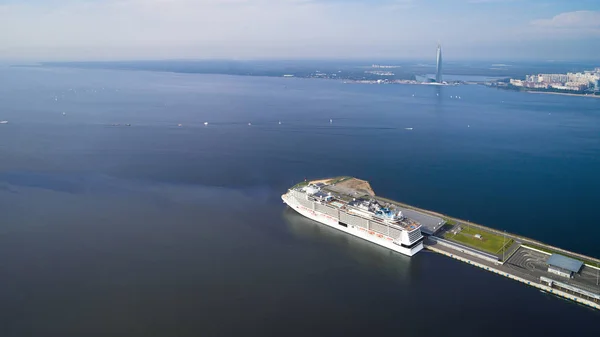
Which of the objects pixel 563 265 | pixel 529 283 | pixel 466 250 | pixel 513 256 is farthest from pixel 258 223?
pixel 563 265

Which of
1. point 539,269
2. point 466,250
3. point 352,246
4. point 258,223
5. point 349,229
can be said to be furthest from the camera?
point 258,223

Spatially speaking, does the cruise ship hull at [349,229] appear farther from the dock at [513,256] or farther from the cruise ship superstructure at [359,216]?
the dock at [513,256]

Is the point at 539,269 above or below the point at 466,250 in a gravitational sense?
below

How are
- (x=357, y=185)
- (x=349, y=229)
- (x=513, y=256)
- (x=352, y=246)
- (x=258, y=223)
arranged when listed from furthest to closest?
(x=357, y=185)
(x=258, y=223)
(x=349, y=229)
(x=352, y=246)
(x=513, y=256)

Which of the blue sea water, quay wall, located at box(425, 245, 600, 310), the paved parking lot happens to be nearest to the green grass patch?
the paved parking lot

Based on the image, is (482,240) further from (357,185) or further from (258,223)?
(258,223)

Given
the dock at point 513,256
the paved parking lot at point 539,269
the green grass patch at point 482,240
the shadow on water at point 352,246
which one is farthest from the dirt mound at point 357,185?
the paved parking lot at point 539,269
